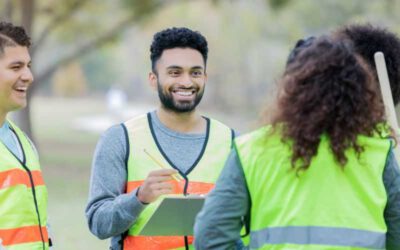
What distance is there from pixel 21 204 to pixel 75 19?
804 inches

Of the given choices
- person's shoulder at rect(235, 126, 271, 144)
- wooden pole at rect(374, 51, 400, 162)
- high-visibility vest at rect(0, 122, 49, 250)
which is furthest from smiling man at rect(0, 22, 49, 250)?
wooden pole at rect(374, 51, 400, 162)

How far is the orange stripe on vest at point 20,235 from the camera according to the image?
3709 millimetres

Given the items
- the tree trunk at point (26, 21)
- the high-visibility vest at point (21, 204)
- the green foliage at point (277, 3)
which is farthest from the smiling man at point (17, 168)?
the green foliage at point (277, 3)

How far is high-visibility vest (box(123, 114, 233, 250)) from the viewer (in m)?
3.86

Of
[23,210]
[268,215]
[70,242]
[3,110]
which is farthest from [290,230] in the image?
[70,242]

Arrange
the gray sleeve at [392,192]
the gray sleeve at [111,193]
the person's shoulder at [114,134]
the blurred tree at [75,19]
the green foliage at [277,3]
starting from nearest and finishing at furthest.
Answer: the gray sleeve at [392,192] → the gray sleeve at [111,193] → the person's shoulder at [114,134] → the green foliage at [277,3] → the blurred tree at [75,19]

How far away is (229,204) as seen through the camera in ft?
9.29

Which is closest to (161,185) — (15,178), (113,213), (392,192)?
(113,213)

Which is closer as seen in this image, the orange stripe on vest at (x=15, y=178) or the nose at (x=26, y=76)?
the orange stripe on vest at (x=15, y=178)

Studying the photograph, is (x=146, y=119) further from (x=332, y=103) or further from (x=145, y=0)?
(x=145, y=0)

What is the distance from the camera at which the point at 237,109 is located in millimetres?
47531

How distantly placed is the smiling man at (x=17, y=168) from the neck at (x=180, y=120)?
58 centimetres

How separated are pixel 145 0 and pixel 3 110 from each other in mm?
18155

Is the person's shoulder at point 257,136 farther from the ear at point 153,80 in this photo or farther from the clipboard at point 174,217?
the ear at point 153,80
